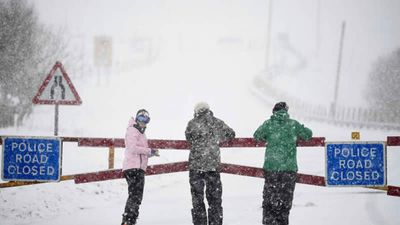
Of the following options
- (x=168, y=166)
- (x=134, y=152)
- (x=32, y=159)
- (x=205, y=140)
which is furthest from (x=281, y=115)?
(x=32, y=159)

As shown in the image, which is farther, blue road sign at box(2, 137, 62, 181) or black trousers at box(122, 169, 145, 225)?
blue road sign at box(2, 137, 62, 181)

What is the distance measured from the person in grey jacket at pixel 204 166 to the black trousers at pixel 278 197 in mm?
766

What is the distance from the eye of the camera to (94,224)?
8.19 meters

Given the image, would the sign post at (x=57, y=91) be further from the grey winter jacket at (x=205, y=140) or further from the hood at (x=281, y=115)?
the hood at (x=281, y=115)

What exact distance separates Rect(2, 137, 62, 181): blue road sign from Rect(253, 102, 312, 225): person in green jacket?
157 inches

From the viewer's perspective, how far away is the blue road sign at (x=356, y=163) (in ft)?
28.1

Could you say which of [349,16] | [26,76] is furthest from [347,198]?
[349,16]

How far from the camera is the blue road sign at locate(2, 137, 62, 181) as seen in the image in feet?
28.8

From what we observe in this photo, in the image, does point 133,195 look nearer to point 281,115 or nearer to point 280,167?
point 280,167

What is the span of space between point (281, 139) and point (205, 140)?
3.98ft

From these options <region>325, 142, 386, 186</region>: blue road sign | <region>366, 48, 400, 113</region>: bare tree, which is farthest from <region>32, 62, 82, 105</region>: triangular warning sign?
<region>366, 48, 400, 113</region>: bare tree

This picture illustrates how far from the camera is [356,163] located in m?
8.59

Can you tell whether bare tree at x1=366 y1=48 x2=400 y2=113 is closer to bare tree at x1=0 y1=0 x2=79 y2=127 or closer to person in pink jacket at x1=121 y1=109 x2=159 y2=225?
bare tree at x1=0 y1=0 x2=79 y2=127

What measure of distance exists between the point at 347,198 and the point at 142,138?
461 cm
